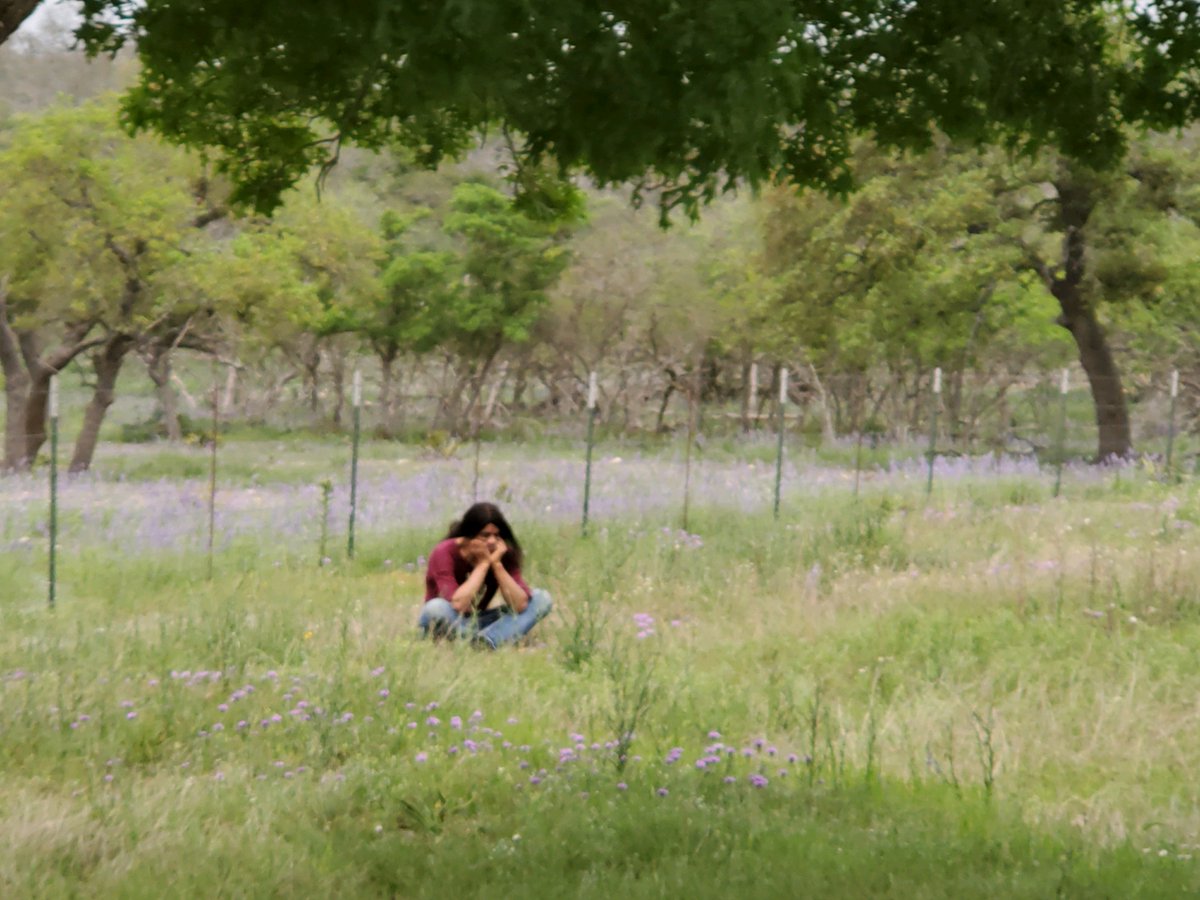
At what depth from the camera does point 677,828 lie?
511 cm

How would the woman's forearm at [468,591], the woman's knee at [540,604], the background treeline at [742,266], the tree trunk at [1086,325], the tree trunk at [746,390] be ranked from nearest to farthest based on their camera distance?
the woman's forearm at [468,591] < the woman's knee at [540,604] < the background treeline at [742,266] < the tree trunk at [1086,325] < the tree trunk at [746,390]

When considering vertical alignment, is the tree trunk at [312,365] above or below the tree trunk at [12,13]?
below

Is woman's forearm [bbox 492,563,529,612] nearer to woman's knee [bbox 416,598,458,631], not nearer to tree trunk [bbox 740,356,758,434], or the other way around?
woman's knee [bbox 416,598,458,631]

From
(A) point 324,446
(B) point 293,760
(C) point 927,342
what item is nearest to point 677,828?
(B) point 293,760

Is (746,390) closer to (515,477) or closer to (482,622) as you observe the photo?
(515,477)

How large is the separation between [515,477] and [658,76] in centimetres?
1870

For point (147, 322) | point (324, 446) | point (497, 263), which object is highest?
point (497, 263)

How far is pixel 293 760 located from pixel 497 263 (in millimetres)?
35116

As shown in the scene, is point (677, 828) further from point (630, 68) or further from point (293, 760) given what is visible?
point (630, 68)

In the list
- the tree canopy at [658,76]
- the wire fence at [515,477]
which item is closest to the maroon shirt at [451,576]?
the wire fence at [515,477]

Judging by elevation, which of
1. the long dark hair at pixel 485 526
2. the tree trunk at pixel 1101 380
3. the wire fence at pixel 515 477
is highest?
the tree trunk at pixel 1101 380

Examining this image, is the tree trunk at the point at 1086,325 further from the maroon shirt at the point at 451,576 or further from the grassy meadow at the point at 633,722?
the maroon shirt at the point at 451,576

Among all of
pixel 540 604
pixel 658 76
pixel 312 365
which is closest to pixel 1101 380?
pixel 540 604

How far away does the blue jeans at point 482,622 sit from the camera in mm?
8727
